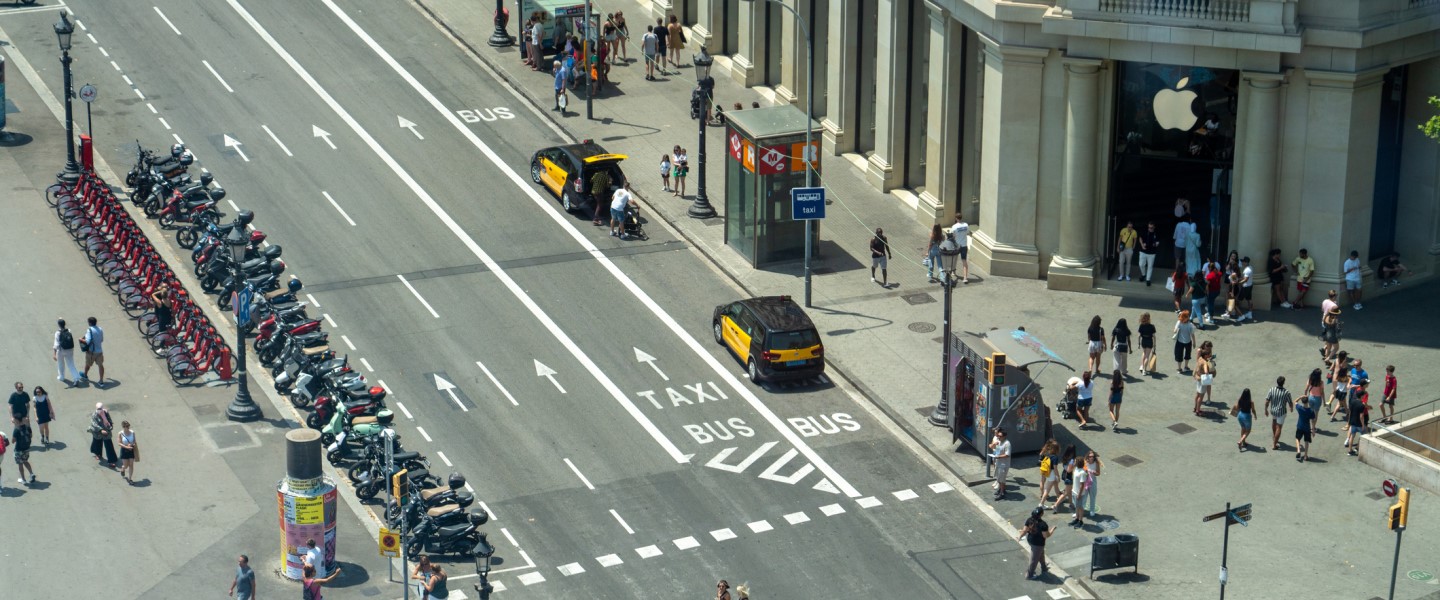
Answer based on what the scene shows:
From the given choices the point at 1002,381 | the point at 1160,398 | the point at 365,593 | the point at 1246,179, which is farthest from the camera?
the point at 1246,179

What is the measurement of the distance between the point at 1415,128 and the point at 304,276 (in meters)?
29.7

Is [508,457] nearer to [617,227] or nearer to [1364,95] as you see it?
[617,227]

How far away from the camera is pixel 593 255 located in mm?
66562

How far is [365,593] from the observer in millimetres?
49062

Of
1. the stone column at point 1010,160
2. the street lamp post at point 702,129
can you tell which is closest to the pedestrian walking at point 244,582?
the street lamp post at point 702,129

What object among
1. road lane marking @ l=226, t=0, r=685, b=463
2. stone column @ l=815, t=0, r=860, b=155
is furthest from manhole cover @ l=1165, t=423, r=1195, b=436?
stone column @ l=815, t=0, r=860, b=155

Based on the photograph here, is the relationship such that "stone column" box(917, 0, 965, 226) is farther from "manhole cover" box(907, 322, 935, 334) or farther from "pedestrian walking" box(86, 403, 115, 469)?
"pedestrian walking" box(86, 403, 115, 469)

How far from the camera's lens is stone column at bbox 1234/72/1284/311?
61.2m

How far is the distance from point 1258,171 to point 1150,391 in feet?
24.6

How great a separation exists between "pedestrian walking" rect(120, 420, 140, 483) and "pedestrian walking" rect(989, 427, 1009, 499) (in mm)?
18944

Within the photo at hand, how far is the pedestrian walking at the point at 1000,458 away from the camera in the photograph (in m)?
52.9

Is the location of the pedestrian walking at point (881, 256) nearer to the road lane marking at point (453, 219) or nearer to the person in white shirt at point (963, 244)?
the person in white shirt at point (963, 244)

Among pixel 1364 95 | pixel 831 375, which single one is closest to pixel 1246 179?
pixel 1364 95

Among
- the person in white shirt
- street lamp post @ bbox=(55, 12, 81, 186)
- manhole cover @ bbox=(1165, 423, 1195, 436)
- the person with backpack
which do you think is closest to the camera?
manhole cover @ bbox=(1165, 423, 1195, 436)
